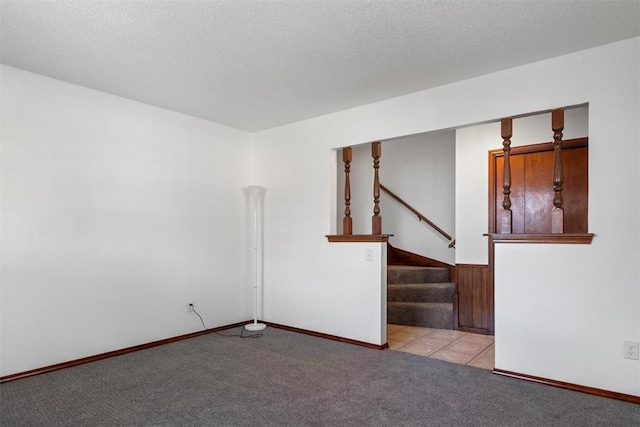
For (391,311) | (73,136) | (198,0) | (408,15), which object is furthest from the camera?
(391,311)

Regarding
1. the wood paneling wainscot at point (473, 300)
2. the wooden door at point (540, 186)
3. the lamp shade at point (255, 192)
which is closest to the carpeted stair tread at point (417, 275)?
the wood paneling wainscot at point (473, 300)

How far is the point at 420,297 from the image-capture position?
15.2ft

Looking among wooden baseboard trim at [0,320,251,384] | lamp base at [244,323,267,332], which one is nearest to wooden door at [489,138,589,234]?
lamp base at [244,323,267,332]

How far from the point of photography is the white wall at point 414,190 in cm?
519

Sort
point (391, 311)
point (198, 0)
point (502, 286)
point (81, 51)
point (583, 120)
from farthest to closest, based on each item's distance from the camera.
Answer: point (391, 311) → point (583, 120) → point (502, 286) → point (81, 51) → point (198, 0)

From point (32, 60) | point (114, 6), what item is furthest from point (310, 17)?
→ point (32, 60)

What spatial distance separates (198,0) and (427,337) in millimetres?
3530

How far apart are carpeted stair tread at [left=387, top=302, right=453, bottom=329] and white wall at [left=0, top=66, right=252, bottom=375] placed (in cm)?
182

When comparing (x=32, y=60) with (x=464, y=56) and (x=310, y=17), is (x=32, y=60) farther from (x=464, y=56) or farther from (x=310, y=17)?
(x=464, y=56)

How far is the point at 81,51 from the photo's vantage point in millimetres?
2656

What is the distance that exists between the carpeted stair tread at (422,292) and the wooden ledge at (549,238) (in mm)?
1787

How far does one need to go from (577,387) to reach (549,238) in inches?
38.9

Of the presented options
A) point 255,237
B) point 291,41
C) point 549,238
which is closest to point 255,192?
A: point 255,237

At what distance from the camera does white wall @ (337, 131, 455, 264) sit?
5.19 metres
